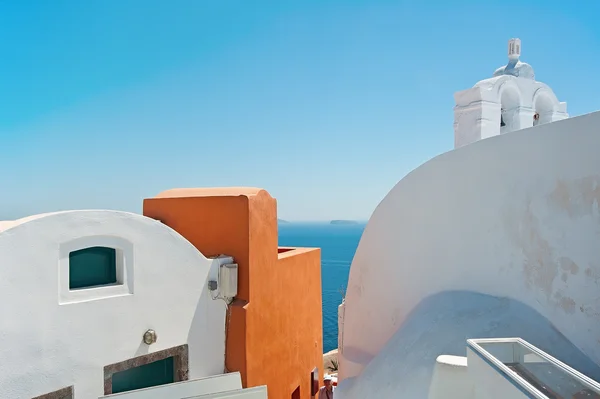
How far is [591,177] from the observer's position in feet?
12.9

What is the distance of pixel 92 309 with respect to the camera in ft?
17.6

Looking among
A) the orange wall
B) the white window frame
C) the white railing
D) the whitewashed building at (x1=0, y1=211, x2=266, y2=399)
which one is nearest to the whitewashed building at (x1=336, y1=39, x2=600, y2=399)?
the white railing

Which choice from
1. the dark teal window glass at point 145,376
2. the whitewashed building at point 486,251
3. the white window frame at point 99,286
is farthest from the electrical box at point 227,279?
the whitewashed building at point 486,251

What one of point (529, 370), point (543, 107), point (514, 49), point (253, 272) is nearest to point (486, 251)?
point (529, 370)

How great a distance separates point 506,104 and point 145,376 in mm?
7367

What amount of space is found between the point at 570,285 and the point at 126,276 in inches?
199

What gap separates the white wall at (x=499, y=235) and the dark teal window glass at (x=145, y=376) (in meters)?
3.08

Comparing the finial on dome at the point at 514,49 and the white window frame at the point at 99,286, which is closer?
the white window frame at the point at 99,286

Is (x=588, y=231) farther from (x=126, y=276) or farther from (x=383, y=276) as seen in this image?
(x=126, y=276)

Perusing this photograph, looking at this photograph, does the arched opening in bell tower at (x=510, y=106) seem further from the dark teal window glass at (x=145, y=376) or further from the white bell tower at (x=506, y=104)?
the dark teal window glass at (x=145, y=376)

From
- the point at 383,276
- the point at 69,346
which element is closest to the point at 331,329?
the point at 383,276

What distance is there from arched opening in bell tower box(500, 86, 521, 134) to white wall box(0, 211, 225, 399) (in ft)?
18.9

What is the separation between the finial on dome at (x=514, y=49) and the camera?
8.09 m

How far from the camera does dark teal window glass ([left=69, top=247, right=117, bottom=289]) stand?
5.33 meters
